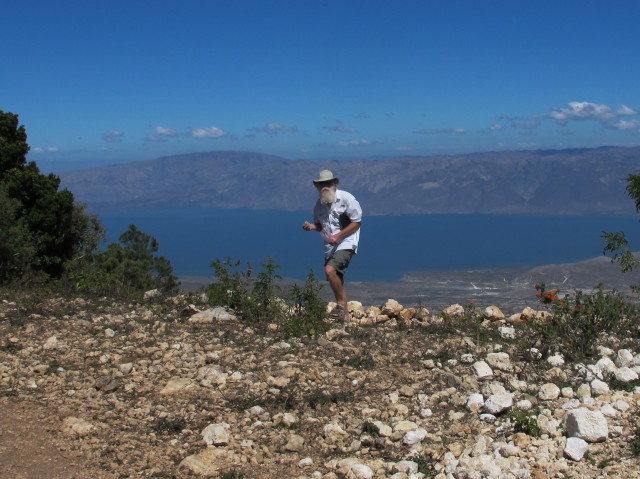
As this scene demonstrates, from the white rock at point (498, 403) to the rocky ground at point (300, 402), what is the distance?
0.04ft

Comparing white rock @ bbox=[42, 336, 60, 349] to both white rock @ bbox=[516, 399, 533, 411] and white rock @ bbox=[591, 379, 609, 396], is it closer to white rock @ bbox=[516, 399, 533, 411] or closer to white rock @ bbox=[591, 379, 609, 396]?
white rock @ bbox=[516, 399, 533, 411]

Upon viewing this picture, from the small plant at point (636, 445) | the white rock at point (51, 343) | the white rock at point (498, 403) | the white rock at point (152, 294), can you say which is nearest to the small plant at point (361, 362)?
the white rock at point (498, 403)

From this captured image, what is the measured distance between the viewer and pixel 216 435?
4.36 m

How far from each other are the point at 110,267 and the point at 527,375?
12019mm

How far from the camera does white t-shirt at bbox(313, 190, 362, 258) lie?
7.71 metres

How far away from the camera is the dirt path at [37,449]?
12.6ft

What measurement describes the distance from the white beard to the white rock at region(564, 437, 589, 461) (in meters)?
4.39

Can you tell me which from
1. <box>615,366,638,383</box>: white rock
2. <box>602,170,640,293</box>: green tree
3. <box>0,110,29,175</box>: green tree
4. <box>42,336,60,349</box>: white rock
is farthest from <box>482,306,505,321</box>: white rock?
<box>0,110,29,175</box>: green tree

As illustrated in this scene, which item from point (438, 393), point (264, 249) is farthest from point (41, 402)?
point (264, 249)

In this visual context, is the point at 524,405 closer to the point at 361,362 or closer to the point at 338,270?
the point at 361,362

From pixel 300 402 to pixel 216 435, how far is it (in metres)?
0.87

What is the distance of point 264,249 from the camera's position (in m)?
155

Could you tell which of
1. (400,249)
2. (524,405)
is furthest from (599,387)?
(400,249)

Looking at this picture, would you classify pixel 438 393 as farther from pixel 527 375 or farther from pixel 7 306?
pixel 7 306
